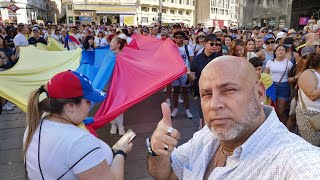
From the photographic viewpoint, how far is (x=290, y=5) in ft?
89.0

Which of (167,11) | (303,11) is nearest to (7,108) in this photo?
(303,11)

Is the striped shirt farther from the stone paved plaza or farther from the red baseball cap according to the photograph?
the stone paved plaza

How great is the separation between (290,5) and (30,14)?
181 feet

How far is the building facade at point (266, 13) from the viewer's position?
2740cm

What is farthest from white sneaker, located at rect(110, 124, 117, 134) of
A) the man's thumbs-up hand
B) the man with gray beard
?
the man's thumbs-up hand

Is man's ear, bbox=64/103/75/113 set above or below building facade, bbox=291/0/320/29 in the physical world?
below

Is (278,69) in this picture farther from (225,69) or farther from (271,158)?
(271,158)

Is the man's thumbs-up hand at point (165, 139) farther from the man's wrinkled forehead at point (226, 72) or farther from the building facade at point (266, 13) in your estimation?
the building facade at point (266, 13)

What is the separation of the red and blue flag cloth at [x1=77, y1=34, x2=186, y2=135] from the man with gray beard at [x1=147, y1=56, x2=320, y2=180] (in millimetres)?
2180

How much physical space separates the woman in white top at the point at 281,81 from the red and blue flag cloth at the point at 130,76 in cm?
179

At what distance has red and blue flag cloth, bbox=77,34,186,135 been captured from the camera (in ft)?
13.6

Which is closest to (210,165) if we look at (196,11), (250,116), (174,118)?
(250,116)

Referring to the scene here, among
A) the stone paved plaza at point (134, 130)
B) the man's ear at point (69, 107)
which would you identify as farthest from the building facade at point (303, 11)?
the man's ear at point (69, 107)

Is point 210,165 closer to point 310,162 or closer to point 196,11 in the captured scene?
point 310,162
